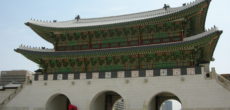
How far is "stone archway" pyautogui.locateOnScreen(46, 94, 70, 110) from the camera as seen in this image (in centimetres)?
2270

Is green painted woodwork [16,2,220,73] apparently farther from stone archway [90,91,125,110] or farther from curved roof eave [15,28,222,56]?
stone archway [90,91,125,110]

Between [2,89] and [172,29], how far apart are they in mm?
17966

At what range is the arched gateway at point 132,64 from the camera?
18469 millimetres

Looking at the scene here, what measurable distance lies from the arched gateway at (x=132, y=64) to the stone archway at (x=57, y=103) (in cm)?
2

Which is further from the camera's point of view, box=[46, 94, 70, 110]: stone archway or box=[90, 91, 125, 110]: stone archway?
box=[46, 94, 70, 110]: stone archway

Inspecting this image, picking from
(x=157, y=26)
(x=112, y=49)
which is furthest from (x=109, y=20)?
(x=157, y=26)

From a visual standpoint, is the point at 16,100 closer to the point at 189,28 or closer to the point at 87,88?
the point at 87,88

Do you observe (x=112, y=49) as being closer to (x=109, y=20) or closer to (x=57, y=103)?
(x=109, y=20)

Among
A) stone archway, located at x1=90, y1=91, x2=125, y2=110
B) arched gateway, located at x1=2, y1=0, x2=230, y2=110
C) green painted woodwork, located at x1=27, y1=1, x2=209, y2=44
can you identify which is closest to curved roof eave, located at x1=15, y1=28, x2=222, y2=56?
arched gateway, located at x1=2, y1=0, x2=230, y2=110

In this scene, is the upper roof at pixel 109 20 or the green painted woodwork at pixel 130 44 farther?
the upper roof at pixel 109 20

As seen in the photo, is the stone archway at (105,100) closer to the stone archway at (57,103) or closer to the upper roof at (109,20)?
the stone archway at (57,103)

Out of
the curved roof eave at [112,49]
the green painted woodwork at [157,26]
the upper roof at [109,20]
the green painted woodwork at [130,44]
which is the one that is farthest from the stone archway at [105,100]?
the upper roof at [109,20]

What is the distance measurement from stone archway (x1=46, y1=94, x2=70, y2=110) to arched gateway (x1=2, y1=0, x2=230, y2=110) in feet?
0.06

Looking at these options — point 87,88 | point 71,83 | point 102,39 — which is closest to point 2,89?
point 71,83
